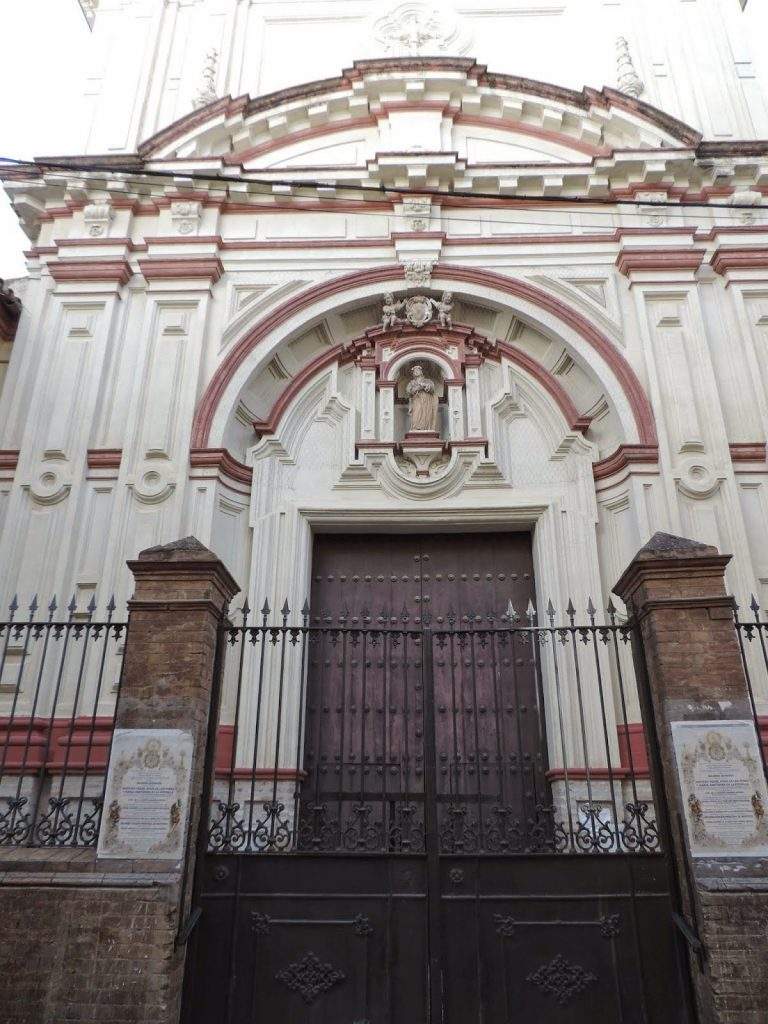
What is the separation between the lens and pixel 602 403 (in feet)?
31.5

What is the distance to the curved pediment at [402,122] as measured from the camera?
10562 mm

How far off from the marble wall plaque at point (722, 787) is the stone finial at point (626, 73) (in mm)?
8922

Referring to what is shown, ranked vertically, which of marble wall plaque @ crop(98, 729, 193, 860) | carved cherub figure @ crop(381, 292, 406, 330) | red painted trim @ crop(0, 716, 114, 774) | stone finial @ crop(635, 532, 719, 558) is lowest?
marble wall plaque @ crop(98, 729, 193, 860)

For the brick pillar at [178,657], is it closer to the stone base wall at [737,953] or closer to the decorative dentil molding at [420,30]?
the stone base wall at [737,953]

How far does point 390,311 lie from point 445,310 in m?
0.67

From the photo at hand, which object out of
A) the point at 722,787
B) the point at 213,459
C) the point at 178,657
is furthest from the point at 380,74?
the point at 722,787

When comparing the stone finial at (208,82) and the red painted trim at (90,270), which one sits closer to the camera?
the red painted trim at (90,270)

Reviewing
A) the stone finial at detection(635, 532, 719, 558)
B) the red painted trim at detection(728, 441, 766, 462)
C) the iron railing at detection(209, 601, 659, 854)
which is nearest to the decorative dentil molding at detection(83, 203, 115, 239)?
the iron railing at detection(209, 601, 659, 854)

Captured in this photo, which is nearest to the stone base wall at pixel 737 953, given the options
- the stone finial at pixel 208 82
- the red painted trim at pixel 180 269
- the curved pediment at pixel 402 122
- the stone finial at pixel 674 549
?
the stone finial at pixel 674 549

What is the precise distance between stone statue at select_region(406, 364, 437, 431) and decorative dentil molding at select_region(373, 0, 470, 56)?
524cm

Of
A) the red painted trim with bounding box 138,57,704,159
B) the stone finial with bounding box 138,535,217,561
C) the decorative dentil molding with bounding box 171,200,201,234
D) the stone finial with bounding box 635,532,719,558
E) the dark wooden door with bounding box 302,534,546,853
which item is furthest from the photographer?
the red painted trim with bounding box 138,57,704,159

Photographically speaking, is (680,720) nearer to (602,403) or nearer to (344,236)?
(602,403)

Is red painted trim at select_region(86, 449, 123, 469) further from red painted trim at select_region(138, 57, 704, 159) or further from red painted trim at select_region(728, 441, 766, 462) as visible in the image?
red painted trim at select_region(728, 441, 766, 462)

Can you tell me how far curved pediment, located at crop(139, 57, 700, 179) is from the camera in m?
10.6
